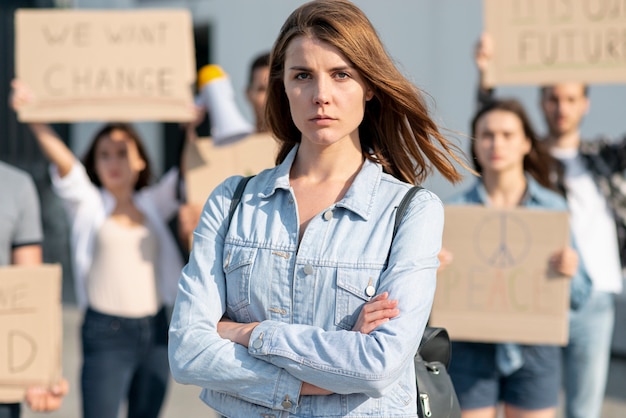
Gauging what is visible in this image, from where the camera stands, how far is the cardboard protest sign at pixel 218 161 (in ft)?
14.0

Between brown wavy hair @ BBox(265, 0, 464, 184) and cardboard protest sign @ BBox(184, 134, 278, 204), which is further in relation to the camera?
cardboard protest sign @ BBox(184, 134, 278, 204)

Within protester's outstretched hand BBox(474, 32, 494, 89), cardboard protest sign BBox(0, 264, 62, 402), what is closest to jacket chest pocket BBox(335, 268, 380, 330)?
cardboard protest sign BBox(0, 264, 62, 402)

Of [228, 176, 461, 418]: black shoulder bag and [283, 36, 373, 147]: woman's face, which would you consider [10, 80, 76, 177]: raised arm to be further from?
[283, 36, 373, 147]: woman's face

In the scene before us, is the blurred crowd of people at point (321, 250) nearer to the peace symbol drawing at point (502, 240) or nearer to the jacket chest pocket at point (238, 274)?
the jacket chest pocket at point (238, 274)

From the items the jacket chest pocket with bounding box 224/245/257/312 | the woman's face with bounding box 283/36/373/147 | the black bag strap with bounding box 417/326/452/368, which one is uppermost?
the woman's face with bounding box 283/36/373/147

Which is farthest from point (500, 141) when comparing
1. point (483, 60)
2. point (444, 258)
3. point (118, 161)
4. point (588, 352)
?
point (118, 161)

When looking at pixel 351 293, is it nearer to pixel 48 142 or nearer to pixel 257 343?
pixel 257 343

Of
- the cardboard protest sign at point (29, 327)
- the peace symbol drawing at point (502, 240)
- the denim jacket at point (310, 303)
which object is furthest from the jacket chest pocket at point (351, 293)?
the peace symbol drawing at point (502, 240)

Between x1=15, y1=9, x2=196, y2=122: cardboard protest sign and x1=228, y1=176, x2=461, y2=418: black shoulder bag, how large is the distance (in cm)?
230

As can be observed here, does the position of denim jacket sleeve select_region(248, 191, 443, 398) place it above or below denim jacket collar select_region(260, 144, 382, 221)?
below

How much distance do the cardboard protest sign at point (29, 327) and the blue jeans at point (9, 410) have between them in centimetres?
2

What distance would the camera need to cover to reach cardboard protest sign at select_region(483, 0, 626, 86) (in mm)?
4355

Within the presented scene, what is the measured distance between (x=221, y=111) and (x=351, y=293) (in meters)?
2.42

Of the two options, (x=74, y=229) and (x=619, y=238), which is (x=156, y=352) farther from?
(x=619, y=238)
